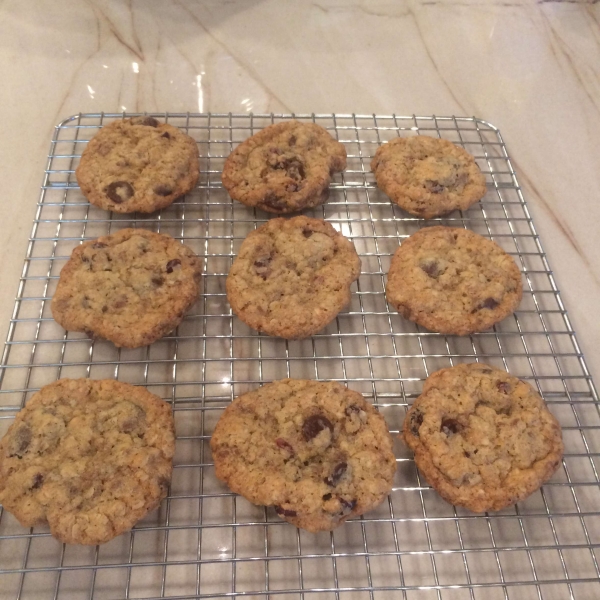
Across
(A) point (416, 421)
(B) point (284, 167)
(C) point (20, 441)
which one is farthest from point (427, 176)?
(C) point (20, 441)

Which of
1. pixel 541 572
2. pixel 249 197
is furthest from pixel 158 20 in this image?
pixel 541 572

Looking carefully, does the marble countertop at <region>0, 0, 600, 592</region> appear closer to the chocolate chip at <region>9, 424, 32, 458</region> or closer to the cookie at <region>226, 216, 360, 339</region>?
the cookie at <region>226, 216, 360, 339</region>

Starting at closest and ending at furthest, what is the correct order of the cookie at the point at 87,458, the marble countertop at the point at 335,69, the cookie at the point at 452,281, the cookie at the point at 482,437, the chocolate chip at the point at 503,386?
1. the cookie at the point at 87,458
2. the cookie at the point at 482,437
3. the chocolate chip at the point at 503,386
4. the cookie at the point at 452,281
5. the marble countertop at the point at 335,69

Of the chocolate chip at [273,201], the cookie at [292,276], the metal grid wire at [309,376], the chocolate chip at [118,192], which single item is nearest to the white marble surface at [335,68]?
the metal grid wire at [309,376]

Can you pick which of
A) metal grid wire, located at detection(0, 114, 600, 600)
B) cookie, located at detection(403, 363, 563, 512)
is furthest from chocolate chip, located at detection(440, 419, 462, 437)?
metal grid wire, located at detection(0, 114, 600, 600)

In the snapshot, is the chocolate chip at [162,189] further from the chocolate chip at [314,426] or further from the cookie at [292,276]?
the chocolate chip at [314,426]

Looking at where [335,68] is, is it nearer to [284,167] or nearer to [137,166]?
[284,167]
